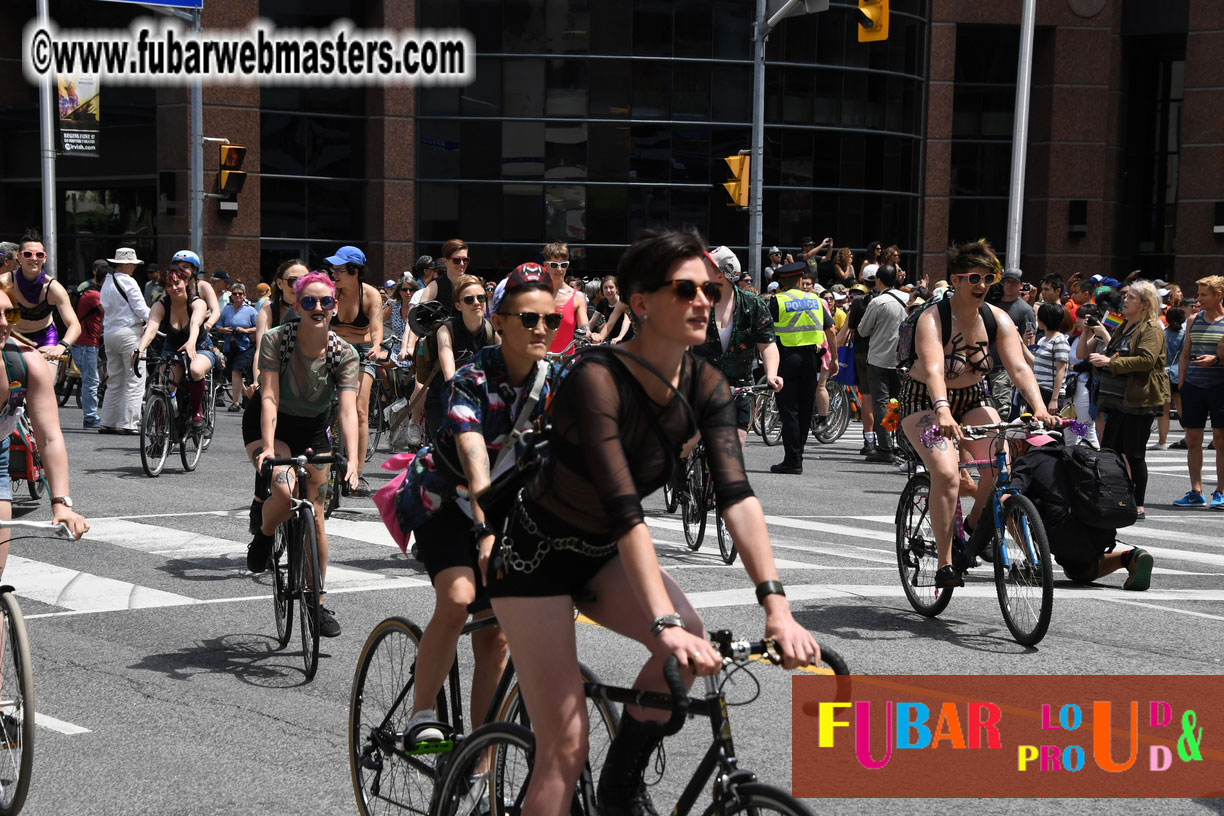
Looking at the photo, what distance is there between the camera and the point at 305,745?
5594 millimetres

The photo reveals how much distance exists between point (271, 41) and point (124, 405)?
59.8 ft

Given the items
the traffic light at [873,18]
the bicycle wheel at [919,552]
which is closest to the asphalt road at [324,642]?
the bicycle wheel at [919,552]

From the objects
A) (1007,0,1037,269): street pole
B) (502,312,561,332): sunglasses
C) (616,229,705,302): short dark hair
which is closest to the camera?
(616,229,705,302): short dark hair

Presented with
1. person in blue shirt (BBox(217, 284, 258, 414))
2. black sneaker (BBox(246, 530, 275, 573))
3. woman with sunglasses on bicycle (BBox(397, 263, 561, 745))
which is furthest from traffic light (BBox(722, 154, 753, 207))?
woman with sunglasses on bicycle (BBox(397, 263, 561, 745))

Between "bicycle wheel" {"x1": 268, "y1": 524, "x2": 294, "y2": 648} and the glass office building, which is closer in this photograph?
"bicycle wheel" {"x1": 268, "y1": 524, "x2": 294, "y2": 648}

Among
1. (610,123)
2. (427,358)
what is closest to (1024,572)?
(427,358)

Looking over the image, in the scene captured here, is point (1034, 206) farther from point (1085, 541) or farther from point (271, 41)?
point (1085, 541)

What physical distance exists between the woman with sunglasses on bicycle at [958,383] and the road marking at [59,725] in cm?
425

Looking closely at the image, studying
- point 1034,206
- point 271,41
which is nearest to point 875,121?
point 1034,206

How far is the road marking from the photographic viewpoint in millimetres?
5832

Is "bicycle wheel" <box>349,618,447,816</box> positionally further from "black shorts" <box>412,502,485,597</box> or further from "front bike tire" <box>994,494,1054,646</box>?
"front bike tire" <box>994,494,1054,646</box>

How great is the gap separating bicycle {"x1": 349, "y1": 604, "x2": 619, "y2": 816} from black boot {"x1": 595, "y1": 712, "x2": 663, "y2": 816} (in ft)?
2.34

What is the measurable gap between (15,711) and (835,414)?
15117 mm

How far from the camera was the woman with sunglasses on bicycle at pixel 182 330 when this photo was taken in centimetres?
1462
